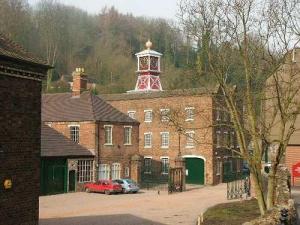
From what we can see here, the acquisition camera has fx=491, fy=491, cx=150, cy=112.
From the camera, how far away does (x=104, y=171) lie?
43.3m

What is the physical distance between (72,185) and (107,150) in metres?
5.47

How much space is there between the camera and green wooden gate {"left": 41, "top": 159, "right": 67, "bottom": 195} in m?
36.4

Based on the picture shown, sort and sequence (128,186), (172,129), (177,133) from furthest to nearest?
(177,133) < (172,129) < (128,186)

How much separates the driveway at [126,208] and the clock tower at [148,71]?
93.7 ft

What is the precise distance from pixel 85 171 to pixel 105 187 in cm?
331

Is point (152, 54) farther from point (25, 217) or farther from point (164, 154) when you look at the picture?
point (25, 217)

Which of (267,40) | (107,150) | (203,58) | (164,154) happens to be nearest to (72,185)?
(107,150)

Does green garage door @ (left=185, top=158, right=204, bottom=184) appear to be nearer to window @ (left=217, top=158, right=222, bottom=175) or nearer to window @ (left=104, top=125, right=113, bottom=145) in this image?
window @ (left=217, top=158, right=222, bottom=175)

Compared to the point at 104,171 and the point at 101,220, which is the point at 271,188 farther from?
the point at 104,171

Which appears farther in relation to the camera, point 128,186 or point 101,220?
point 128,186

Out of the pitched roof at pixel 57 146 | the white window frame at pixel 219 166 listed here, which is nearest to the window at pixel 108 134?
the pitched roof at pixel 57 146

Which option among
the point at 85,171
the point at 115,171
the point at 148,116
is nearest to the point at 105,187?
the point at 85,171

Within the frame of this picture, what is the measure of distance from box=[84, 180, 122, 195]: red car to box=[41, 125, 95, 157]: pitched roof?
2.85 meters

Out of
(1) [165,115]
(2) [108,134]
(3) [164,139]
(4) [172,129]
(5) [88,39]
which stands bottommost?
(3) [164,139]
